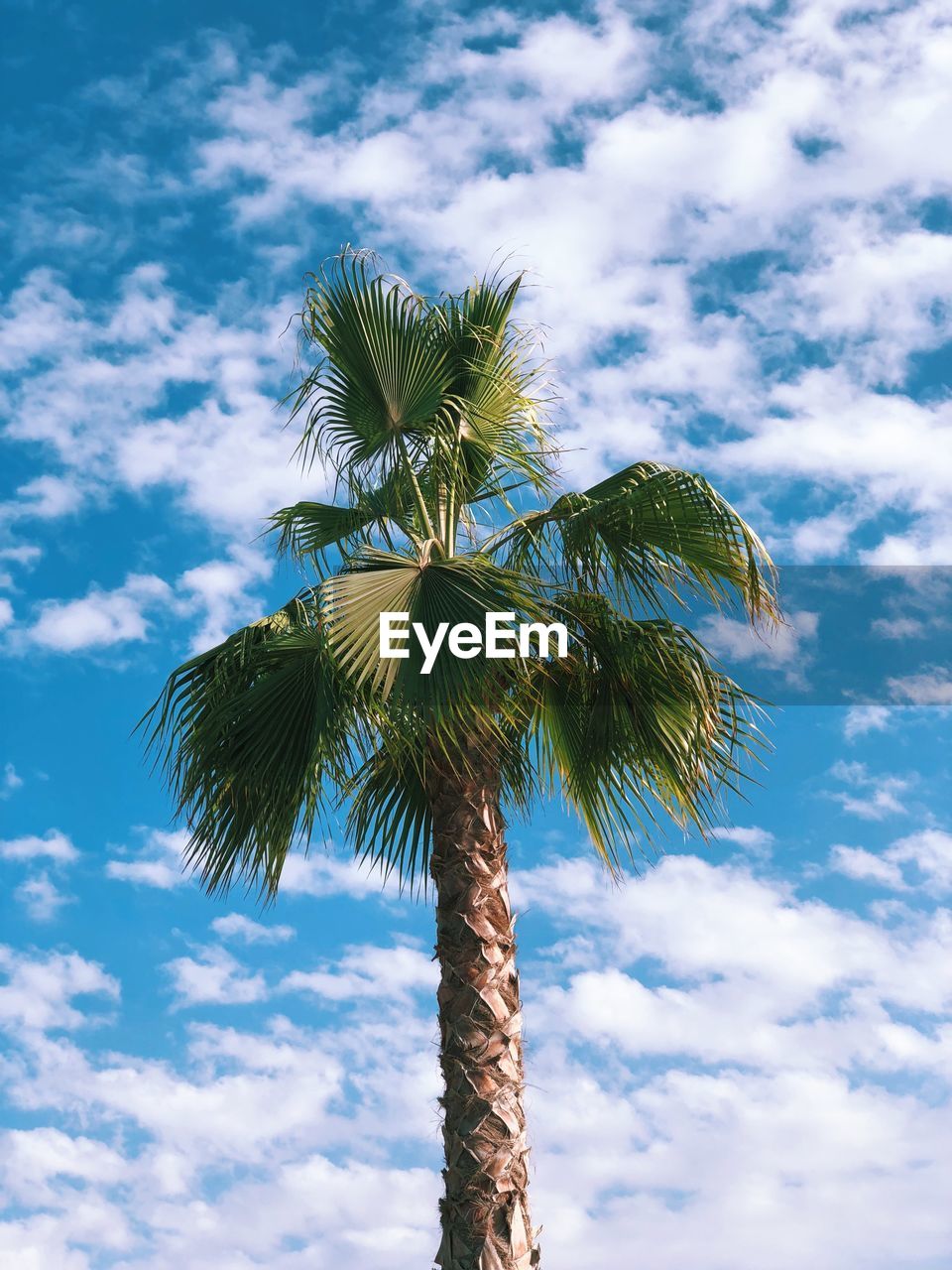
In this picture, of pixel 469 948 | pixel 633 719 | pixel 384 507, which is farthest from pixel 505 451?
pixel 469 948

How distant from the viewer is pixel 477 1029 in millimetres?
7848

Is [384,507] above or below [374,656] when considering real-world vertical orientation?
above

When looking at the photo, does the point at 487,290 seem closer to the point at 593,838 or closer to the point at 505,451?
the point at 505,451

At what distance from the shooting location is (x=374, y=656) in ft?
24.0

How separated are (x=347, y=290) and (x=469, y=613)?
2.95 m

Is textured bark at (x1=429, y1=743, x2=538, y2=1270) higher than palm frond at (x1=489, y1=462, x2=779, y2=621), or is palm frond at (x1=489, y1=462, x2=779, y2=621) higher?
palm frond at (x1=489, y1=462, x2=779, y2=621)

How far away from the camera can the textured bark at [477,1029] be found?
7555 mm

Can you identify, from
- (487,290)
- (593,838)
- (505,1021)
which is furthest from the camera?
(487,290)

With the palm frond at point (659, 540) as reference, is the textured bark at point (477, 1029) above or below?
below

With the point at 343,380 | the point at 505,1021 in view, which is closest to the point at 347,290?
the point at 343,380

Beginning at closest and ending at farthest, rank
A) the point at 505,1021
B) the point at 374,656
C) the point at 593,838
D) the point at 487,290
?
the point at 374,656
the point at 505,1021
the point at 593,838
the point at 487,290

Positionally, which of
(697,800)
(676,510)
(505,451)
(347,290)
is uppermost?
(347,290)

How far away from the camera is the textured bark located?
7555 millimetres

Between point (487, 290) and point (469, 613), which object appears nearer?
point (469, 613)
